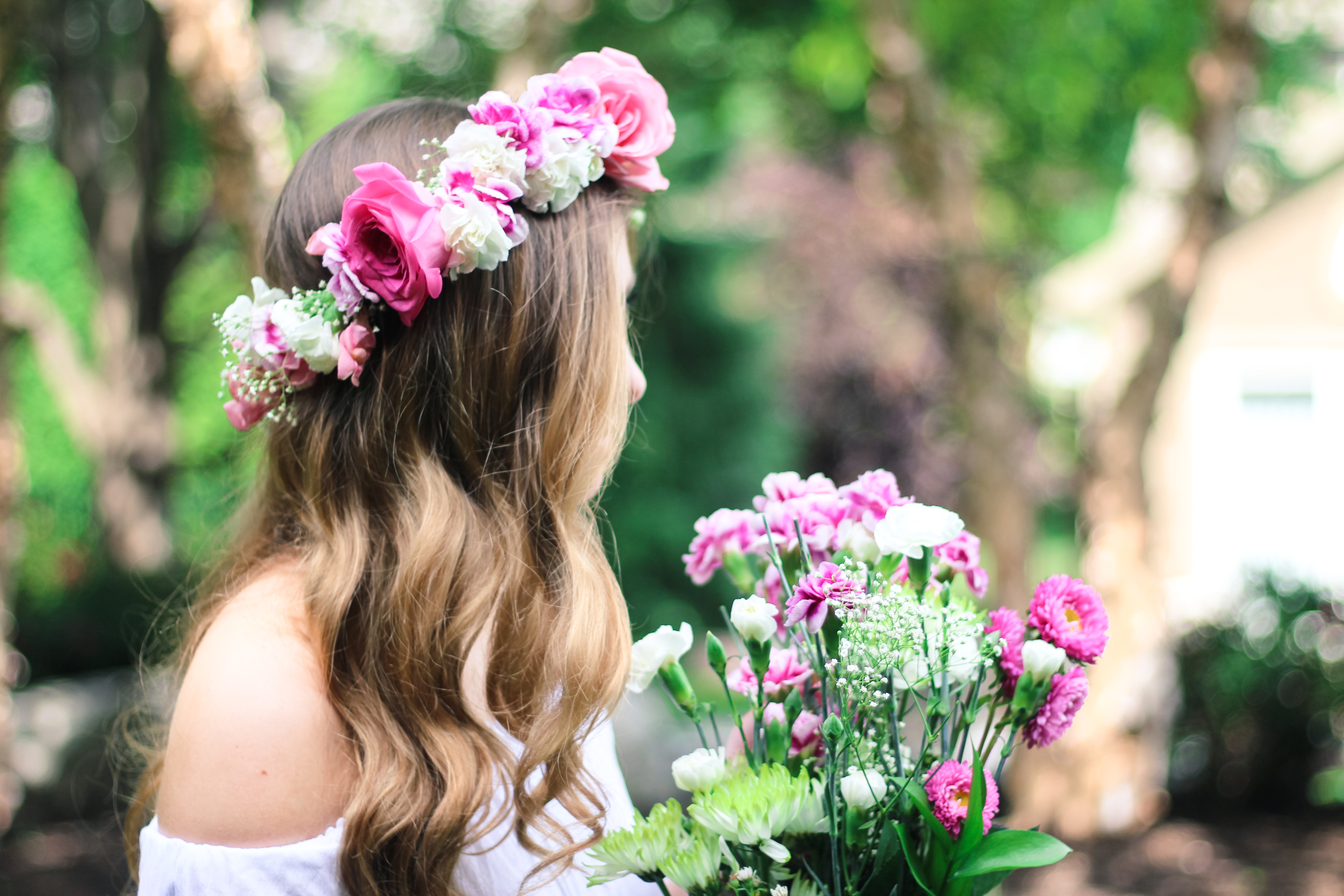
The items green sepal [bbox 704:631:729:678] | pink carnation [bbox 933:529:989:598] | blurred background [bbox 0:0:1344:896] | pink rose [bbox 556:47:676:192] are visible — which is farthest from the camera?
blurred background [bbox 0:0:1344:896]

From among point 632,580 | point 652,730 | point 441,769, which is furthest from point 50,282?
point 441,769

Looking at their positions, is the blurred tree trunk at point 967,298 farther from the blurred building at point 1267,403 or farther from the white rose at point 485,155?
the blurred building at point 1267,403

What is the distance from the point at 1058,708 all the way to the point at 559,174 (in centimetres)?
103

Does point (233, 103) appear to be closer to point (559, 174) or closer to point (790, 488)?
point (559, 174)

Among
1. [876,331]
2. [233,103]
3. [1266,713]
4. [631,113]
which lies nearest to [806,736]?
[631,113]

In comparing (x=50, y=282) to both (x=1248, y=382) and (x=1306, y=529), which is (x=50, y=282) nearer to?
(x=1248, y=382)

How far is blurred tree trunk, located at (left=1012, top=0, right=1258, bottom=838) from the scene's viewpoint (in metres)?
4.84

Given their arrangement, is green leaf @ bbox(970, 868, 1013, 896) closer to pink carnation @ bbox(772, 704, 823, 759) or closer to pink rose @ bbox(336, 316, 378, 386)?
Result: pink carnation @ bbox(772, 704, 823, 759)

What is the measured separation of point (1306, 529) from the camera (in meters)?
11.9

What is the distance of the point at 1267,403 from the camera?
38.7 feet

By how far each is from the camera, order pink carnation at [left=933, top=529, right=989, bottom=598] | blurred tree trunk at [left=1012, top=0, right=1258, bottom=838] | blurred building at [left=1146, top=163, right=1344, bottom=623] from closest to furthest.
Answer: pink carnation at [left=933, top=529, right=989, bottom=598], blurred tree trunk at [left=1012, top=0, right=1258, bottom=838], blurred building at [left=1146, top=163, right=1344, bottom=623]

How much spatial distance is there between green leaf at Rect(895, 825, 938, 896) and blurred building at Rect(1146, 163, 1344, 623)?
10.2 m

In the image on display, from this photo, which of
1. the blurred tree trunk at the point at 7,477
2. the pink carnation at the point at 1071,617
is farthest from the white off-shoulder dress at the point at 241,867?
the blurred tree trunk at the point at 7,477

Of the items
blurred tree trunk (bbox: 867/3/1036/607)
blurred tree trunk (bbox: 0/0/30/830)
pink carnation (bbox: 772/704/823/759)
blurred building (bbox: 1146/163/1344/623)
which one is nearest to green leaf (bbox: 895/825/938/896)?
pink carnation (bbox: 772/704/823/759)
